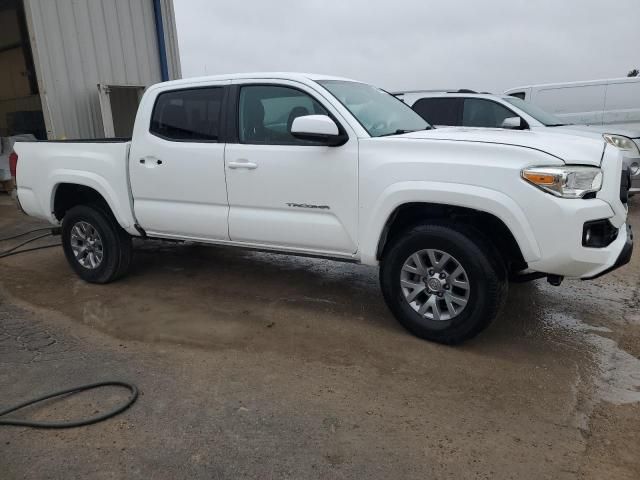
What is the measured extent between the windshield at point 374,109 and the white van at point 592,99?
23.7 ft

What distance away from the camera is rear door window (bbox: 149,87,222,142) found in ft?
14.1

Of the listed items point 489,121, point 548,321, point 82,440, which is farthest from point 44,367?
point 489,121

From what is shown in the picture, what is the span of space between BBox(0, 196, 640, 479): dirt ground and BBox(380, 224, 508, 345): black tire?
149mm

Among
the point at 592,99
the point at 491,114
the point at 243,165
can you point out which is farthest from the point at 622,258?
the point at 592,99

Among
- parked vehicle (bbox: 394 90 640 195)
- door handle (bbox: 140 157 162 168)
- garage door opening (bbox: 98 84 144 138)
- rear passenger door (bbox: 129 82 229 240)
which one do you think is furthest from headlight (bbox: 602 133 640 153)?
garage door opening (bbox: 98 84 144 138)

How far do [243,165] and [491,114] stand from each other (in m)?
5.06

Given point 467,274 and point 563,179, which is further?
point 467,274

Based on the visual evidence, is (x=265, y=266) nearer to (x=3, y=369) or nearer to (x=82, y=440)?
(x=3, y=369)

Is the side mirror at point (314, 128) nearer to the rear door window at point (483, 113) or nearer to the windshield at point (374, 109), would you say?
the windshield at point (374, 109)

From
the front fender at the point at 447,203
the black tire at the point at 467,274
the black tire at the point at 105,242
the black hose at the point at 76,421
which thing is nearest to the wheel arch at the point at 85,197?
the black tire at the point at 105,242

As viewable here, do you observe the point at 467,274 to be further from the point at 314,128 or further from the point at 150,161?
the point at 150,161

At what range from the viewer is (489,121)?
7797 millimetres

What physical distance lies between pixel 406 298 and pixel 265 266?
2.33 m

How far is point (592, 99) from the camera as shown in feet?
33.7
